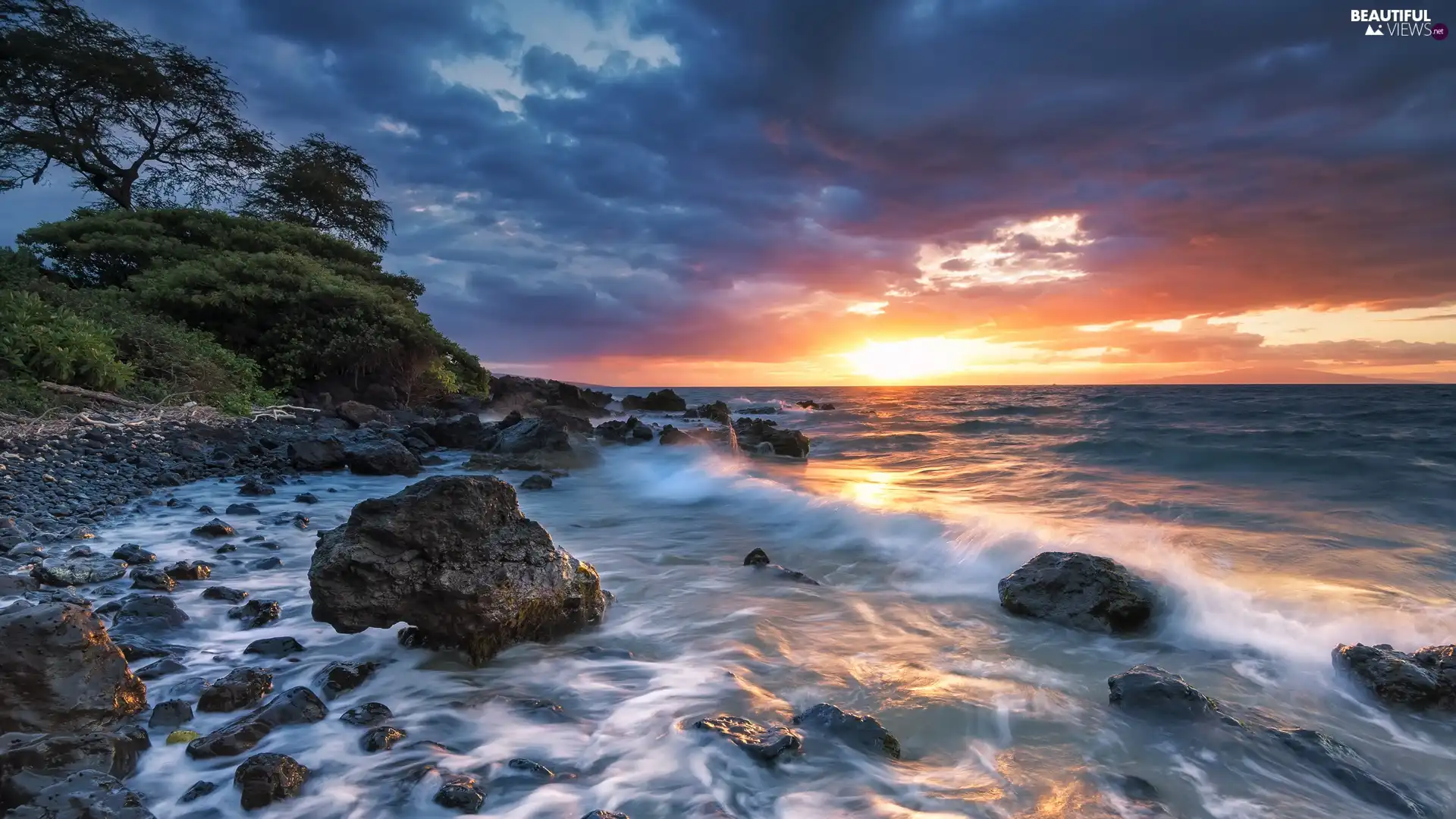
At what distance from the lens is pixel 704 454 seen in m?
16.1

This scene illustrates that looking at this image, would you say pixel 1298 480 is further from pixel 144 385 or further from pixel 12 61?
pixel 12 61

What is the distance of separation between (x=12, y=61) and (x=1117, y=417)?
42126 millimetres

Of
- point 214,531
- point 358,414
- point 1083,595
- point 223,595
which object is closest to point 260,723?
point 223,595

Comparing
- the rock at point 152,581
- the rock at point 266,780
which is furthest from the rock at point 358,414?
the rock at point 266,780

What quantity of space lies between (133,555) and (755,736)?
16.6 feet

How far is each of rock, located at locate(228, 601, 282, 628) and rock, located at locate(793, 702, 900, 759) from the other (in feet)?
11.3

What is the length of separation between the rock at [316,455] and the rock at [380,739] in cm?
840

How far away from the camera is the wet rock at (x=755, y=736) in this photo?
3055 millimetres

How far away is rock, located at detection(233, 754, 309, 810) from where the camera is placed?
250 centimetres

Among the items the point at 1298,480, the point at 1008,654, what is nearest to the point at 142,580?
the point at 1008,654

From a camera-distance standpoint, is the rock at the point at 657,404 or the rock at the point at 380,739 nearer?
the rock at the point at 380,739

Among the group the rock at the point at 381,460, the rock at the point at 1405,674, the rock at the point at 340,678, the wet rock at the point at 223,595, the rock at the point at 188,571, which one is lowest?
the rock at the point at 1405,674

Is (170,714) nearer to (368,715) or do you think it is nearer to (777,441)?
(368,715)

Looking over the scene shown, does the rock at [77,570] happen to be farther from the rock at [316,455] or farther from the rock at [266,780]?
the rock at [316,455]
